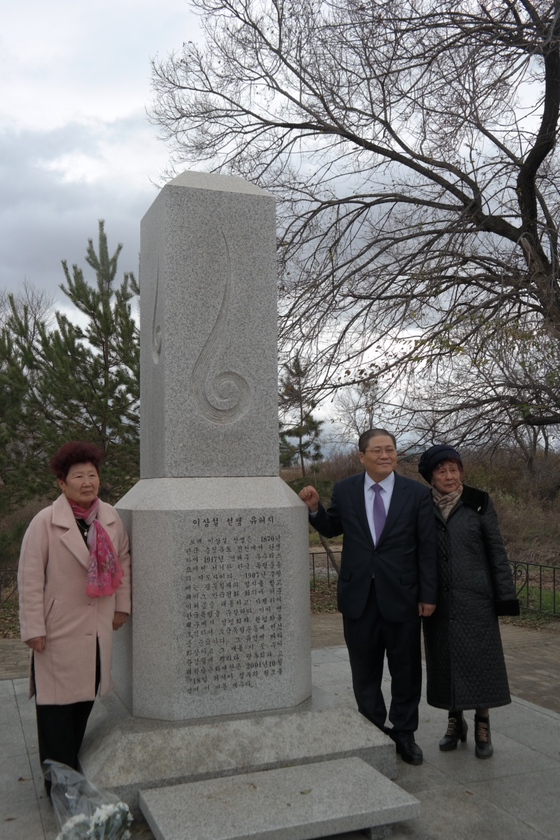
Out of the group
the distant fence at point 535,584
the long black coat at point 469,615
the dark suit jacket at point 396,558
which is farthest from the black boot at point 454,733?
the distant fence at point 535,584

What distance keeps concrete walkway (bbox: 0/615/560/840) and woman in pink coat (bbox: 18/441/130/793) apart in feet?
0.95

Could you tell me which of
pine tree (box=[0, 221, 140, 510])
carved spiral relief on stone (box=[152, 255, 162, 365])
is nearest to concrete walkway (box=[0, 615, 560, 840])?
carved spiral relief on stone (box=[152, 255, 162, 365])

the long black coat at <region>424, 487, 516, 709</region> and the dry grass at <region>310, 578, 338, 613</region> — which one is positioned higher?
the long black coat at <region>424, 487, 516, 709</region>

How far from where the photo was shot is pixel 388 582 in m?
3.74

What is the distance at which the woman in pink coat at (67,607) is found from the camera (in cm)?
323

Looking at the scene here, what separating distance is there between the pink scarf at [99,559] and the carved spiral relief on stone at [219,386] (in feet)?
2.78

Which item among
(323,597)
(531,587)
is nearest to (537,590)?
(531,587)

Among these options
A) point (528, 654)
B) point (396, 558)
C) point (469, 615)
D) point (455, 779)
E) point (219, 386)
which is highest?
point (219, 386)

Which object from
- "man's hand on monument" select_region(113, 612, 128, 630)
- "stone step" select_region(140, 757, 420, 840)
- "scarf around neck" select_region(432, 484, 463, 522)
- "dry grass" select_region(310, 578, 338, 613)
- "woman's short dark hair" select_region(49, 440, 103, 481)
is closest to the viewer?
"stone step" select_region(140, 757, 420, 840)

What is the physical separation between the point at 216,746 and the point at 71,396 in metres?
10.2

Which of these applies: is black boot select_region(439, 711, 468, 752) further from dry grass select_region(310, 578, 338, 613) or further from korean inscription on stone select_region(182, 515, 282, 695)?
dry grass select_region(310, 578, 338, 613)

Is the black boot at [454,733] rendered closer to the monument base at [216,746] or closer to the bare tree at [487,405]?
the monument base at [216,746]

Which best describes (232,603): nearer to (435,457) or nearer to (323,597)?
(435,457)

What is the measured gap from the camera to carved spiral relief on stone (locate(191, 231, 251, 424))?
12.9ft
